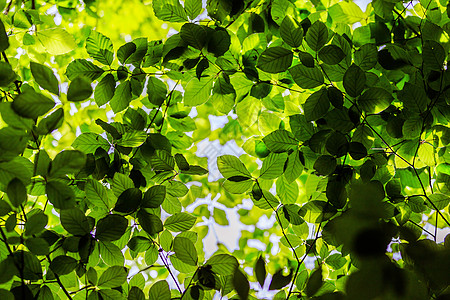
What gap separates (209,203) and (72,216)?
1162mm

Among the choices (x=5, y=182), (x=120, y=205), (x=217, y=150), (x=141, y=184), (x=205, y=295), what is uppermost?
(x=5, y=182)

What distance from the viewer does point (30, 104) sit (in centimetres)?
54

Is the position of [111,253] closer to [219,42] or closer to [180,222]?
[180,222]

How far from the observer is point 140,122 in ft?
3.32

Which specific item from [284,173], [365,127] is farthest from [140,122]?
[365,127]

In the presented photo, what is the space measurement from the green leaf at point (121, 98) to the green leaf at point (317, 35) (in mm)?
489

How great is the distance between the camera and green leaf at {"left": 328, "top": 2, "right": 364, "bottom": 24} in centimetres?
112

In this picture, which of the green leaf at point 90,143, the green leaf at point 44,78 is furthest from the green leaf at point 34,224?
the green leaf at point 90,143

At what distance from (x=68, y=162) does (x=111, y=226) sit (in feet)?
0.81

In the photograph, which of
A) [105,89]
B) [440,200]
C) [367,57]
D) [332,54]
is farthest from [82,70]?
[440,200]

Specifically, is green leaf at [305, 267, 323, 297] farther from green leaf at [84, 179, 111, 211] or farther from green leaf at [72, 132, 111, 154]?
green leaf at [72, 132, 111, 154]

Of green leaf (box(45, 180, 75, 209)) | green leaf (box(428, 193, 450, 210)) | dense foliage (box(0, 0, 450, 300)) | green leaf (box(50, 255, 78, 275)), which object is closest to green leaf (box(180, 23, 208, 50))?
dense foliage (box(0, 0, 450, 300))

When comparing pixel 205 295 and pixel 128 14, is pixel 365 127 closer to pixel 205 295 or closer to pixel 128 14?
pixel 205 295

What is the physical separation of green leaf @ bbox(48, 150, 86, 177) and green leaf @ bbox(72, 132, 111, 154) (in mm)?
381
